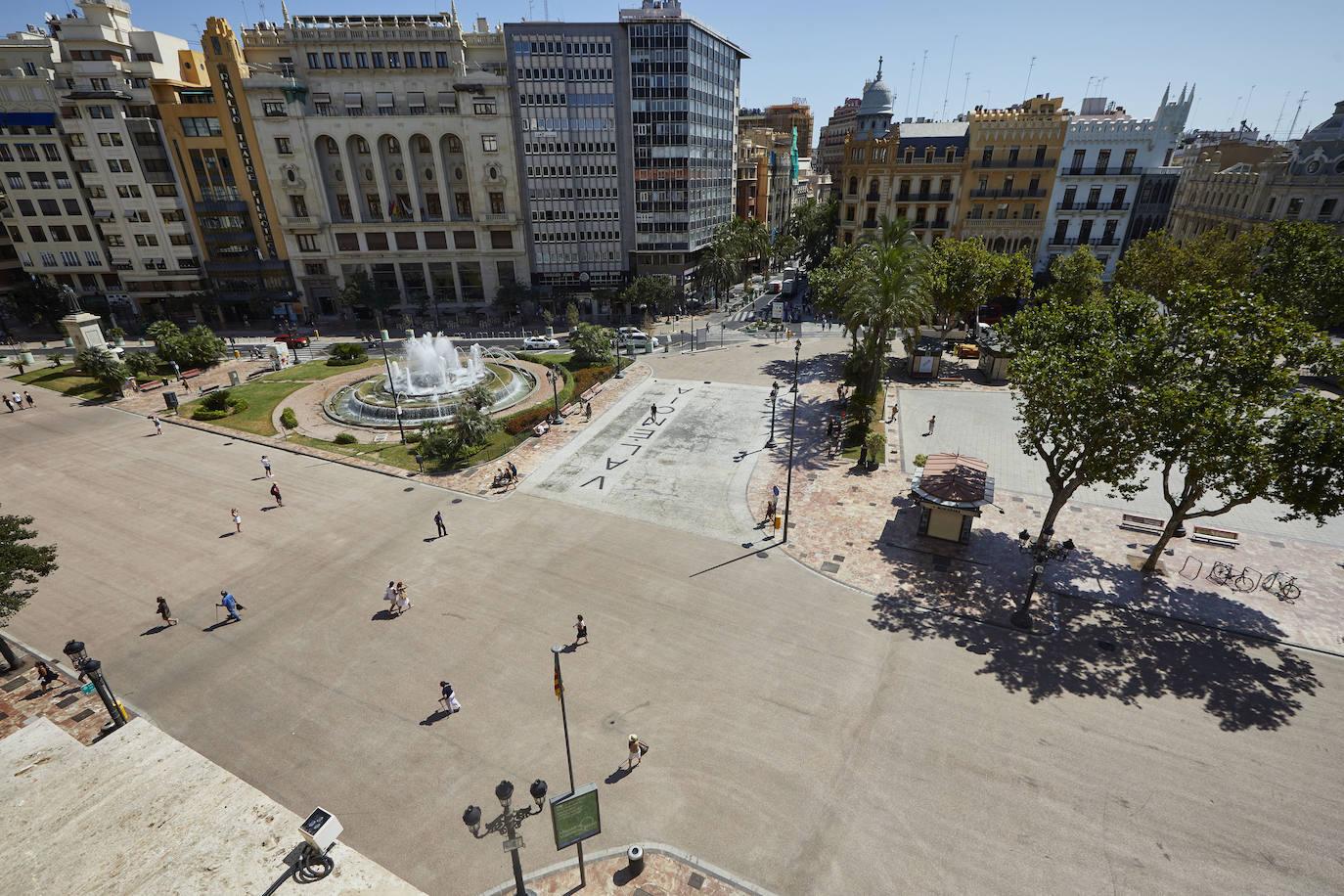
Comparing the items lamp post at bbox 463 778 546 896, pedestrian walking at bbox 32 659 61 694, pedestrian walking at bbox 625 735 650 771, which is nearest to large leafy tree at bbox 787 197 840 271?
pedestrian walking at bbox 625 735 650 771

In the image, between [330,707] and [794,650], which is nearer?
[330,707]

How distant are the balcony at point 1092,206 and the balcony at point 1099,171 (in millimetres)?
3069

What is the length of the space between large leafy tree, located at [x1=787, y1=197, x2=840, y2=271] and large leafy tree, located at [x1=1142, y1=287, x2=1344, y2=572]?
214 feet

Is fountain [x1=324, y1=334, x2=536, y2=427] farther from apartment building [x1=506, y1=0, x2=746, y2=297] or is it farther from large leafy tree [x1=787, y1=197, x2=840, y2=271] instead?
large leafy tree [x1=787, y1=197, x2=840, y2=271]

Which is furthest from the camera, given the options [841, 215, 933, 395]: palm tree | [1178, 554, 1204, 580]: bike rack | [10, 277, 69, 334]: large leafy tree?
[10, 277, 69, 334]: large leafy tree

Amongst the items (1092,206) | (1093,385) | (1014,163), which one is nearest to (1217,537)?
(1093,385)

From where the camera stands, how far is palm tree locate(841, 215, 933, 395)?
40906 mm

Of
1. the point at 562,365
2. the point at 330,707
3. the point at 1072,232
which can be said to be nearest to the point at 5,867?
the point at 330,707

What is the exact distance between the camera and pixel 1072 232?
70188 mm

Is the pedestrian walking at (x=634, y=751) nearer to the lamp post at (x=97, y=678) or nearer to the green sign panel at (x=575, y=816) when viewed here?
the green sign panel at (x=575, y=816)

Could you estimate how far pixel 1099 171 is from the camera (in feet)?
221

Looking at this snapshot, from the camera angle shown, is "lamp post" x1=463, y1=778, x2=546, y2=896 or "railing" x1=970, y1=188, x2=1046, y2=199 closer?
"lamp post" x1=463, y1=778, x2=546, y2=896

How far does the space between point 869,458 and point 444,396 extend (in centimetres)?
3363

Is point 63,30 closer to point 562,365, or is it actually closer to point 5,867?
point 562,365
